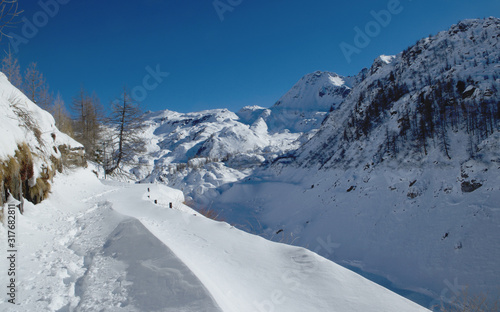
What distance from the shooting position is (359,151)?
23750 mm

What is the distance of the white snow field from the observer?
2781 mm

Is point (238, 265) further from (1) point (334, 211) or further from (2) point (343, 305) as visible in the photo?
(1) point (334, 211)

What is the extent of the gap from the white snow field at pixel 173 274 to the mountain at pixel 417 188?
4445mm

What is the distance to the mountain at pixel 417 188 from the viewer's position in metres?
9.57

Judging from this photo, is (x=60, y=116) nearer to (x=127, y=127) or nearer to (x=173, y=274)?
(x=127, y=127)

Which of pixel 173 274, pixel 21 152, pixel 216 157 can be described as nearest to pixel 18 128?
pixel 21 152

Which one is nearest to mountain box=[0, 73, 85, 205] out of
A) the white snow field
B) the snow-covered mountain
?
the white snow field

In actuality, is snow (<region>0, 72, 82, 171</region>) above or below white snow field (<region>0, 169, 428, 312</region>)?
above

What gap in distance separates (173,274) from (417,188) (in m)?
15.1

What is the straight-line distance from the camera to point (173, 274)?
123 inches

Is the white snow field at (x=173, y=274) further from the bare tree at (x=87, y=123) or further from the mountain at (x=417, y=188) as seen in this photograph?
the bare tree at (x=87, y=123)

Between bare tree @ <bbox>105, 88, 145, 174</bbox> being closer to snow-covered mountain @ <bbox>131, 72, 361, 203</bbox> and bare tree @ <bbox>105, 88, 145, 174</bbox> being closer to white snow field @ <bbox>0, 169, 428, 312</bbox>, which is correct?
snow-covered mountain @ <bbox>131, 72, 361, 203</bbox>

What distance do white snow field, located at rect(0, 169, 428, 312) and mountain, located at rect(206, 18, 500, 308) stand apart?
444 centimetres

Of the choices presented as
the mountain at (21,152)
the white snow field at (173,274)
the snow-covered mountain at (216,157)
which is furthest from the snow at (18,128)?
the snow-covered mountain at (216,157)
